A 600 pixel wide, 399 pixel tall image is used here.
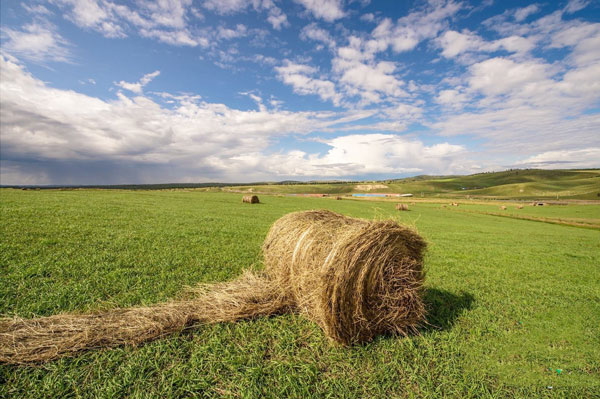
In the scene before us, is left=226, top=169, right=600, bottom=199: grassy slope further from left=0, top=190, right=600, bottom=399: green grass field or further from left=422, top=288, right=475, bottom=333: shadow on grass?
left=422, top=288, right=475, bottom=333: shadow on grass

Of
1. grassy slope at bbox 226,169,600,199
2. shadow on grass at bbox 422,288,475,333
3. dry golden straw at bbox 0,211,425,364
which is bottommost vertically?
grassy slope at bbox 226,169,600,199

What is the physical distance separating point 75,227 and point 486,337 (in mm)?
14954

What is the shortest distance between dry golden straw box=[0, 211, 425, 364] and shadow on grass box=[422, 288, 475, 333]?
0.42 meters

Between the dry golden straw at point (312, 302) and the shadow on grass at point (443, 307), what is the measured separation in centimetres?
42

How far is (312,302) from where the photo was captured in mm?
4957

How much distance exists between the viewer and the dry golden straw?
3.99 m

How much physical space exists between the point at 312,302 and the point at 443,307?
338cm

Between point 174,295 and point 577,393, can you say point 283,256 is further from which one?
point 577,393

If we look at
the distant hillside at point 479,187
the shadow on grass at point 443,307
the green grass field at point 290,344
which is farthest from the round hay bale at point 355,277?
the distant hillside at point 479,187

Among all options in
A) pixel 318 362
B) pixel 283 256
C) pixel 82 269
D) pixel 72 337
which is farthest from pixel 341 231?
pixel 82 269

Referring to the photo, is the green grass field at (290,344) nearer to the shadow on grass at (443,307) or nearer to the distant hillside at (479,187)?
the shadow on grass at (443,307)

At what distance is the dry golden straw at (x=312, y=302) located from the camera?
13.1 ft

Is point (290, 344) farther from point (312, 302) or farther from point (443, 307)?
point (443, 307)

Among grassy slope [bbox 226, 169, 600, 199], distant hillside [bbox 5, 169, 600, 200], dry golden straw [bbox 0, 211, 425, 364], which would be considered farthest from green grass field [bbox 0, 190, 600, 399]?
grassy slope [bbox 226, 169, 600, 199]
